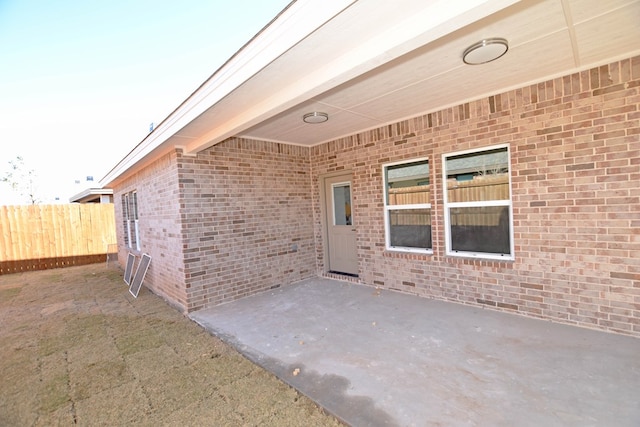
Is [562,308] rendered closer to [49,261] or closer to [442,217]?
[442,217]

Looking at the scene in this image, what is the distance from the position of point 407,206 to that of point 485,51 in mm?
2749

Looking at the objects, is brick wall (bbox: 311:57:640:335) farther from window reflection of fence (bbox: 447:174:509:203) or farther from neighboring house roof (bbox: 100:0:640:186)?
neighboring house roof (bbox: 100:0:640:186)

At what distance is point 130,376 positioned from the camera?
2.86m

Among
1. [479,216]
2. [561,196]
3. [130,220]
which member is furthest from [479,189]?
[130,220]

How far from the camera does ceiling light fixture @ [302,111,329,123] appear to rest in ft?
14.1

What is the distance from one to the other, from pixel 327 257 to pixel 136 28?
571cm

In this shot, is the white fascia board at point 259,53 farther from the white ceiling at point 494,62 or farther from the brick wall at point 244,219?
the brick wall at point 244,219

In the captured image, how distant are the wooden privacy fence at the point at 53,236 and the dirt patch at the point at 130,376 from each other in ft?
21.5

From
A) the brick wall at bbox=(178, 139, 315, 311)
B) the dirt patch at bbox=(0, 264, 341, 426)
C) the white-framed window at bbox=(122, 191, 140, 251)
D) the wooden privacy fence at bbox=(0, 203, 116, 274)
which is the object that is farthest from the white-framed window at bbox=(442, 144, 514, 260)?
the wooden privacy fence at bbox=(0, 203, 116, 274)

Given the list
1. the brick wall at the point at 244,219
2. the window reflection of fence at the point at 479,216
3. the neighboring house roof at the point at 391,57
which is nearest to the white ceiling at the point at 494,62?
the neighboring house roof at the point at 391,57

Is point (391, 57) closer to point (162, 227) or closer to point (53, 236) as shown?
point (162, 227)

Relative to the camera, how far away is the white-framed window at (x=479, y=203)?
3951 mm

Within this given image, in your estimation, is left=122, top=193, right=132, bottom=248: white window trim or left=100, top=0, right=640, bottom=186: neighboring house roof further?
left=122, top=193, right=132, bottom=248: white window trim

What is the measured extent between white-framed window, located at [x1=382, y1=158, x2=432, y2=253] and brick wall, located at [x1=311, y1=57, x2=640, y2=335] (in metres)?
0.26
